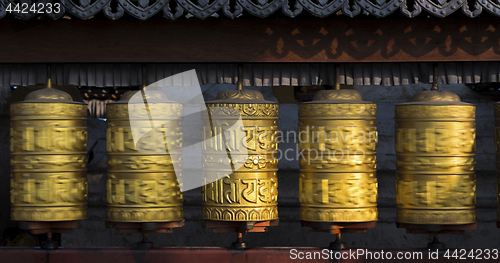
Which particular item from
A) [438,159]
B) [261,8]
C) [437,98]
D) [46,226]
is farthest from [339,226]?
[46,226]

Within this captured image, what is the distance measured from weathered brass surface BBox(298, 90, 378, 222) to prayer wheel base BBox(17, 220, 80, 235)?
4.24 ft

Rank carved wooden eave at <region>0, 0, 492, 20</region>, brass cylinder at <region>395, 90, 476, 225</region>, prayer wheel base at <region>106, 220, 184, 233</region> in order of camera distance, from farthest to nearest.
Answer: prayer wheel base at <region>106, 220, 184, 233</region>
brass cylinder at <region>395, 90, 476, 225</region>
carved wooden eave at <region>0, 0, 492, 20</region>

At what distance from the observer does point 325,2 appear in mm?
2703

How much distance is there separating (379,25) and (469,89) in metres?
1.14

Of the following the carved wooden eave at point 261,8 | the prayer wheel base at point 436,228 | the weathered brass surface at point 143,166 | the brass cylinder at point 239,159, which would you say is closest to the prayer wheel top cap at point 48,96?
the weathered brass surface at point 143,166

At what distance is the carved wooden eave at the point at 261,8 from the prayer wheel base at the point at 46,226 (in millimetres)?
1078

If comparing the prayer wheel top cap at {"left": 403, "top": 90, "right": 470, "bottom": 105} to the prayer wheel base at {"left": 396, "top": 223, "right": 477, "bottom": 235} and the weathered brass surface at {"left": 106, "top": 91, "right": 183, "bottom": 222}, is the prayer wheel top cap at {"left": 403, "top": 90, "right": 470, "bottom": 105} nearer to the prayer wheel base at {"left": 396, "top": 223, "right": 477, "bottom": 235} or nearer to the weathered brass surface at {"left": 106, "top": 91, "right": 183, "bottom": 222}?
the prayer wheel base at {"left": 396, "top": 223, "right": 477, "bottom": 235}

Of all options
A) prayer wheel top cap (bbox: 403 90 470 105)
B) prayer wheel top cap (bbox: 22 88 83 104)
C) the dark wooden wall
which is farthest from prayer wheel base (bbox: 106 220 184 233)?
prayer wheel top cap (bbox: 403 90 470 105)

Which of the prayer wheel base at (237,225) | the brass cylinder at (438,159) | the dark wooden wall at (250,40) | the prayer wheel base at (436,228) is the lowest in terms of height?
the prayer wheel base at (436,228)

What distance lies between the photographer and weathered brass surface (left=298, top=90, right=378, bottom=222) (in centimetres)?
287

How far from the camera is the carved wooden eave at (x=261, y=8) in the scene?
2680 millimetres

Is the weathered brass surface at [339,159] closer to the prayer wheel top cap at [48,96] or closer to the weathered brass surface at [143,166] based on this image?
the weathered brass surface at [143,166]

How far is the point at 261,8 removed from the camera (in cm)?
271

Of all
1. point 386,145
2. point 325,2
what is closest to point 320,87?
point 386,145
